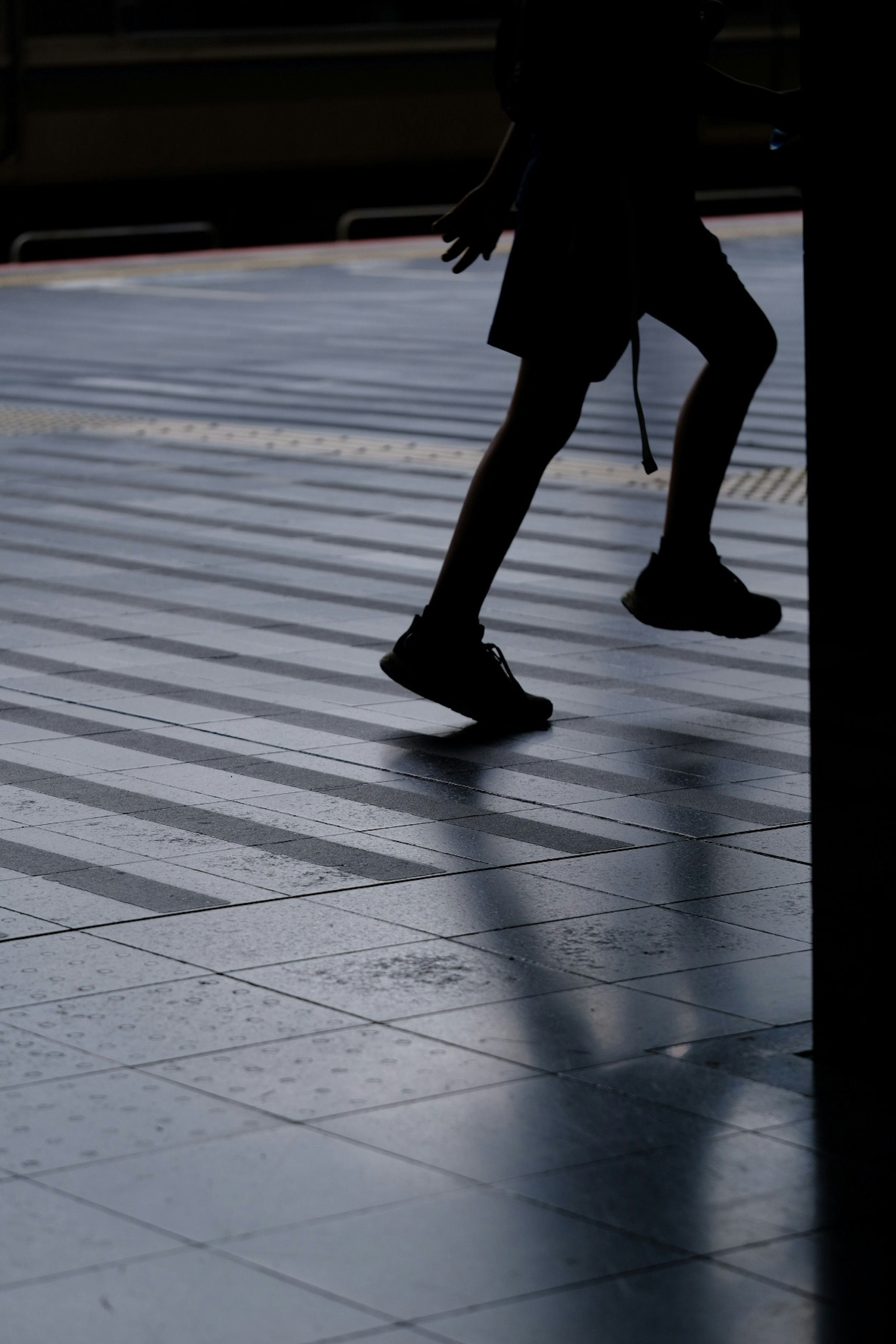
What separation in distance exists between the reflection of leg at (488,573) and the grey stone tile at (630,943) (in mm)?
1349

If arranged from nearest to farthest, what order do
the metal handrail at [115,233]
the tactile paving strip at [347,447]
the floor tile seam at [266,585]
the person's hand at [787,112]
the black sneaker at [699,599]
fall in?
the person's hand at [787,112], the black sneaker at [699,599], the floor tile seam at [266,585], the tactile paving strip at [347,447], the metal handrail at [115,233]

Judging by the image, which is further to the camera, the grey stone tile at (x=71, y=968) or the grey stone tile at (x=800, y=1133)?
the grey stone tile at (x=71, y=968)

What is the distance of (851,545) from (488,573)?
2106mm

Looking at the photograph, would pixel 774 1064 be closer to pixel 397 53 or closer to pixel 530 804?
pixel 530 804

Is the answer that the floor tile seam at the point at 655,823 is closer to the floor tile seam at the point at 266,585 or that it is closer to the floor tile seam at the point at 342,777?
the floor tile seam at the point at 342,777

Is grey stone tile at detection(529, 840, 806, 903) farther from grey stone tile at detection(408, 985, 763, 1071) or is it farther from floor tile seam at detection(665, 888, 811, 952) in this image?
grey stone tile at detection(408, 985, 763, 1071)

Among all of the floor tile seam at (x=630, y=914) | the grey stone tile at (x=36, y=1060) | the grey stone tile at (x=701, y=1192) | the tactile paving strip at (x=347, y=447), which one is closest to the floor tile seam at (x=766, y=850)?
the floor tile seam at (x=630, y=914)

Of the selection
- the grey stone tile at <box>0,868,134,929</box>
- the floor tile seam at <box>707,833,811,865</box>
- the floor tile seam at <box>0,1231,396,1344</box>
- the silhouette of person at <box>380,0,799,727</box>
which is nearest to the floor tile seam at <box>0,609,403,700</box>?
the silhouette of person at <box>380,0,799,727</box>

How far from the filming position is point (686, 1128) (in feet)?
9.09

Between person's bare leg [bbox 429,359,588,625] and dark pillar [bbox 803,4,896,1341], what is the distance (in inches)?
76.1

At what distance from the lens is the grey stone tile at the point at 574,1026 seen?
304 centimetres

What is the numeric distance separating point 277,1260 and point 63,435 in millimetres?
8218

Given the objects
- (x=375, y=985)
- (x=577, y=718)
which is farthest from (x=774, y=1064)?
(x=577, y=718)

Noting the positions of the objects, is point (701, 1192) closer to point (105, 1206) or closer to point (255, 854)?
point (105, 1206)
